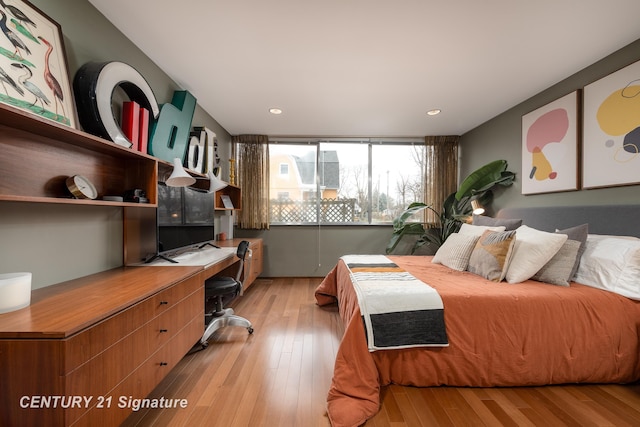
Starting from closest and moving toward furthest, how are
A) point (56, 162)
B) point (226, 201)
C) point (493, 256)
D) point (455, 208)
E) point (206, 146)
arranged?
point (56, 162) < point (493, 256) < point (206, 146) < point (226, 201) < point (455, 208)

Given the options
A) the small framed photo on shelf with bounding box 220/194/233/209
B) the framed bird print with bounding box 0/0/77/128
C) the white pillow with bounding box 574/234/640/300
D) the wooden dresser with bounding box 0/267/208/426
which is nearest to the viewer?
the wooden dresser with bounding box 0/267/208/426

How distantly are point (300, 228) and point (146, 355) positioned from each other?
10.7 feet

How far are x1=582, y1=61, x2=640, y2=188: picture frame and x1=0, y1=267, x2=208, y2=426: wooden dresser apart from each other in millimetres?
3381

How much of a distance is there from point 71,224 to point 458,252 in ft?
9.88

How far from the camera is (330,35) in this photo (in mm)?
1901

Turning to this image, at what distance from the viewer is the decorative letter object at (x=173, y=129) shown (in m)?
2.11

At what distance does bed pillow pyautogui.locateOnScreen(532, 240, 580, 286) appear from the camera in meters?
1.92

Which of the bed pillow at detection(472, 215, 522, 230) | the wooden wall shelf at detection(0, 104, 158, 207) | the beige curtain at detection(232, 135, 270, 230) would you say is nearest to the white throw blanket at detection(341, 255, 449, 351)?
the bed pillow at detection(472, 215, 522, 230)

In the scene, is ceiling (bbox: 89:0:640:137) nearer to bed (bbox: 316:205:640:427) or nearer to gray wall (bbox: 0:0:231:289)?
gray wall (bbox: 0:0:231:289)

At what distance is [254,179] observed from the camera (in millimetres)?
4367

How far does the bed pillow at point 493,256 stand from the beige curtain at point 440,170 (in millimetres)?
Result: 2128

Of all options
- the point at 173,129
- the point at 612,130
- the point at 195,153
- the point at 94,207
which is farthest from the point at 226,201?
the point at 612,130

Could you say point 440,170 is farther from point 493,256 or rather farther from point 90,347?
point 90,347

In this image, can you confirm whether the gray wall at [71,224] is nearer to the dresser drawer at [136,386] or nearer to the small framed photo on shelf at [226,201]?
the dresser drawer at [136,386]
